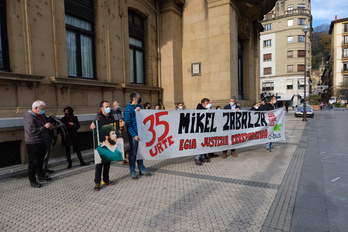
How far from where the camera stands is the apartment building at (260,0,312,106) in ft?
165

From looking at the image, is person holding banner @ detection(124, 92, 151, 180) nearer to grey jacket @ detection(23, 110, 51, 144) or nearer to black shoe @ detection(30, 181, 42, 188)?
grey jacket @ detection(23, 110, 51, 144)

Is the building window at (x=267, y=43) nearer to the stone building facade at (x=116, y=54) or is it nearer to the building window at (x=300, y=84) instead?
the building window at (x=300, y=84)

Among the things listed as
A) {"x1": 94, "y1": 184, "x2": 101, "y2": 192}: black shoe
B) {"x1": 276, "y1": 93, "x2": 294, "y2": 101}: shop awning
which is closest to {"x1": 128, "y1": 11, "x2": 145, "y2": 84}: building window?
{"x1": 94, "y1": 184, "x2": 101, "y2": 192}: black shoe

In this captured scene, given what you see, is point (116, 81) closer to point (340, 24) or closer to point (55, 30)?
point (55, 30)

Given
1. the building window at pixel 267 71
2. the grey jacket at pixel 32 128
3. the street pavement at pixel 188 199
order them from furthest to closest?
the building window at pixel 267 71, the grey jacket at pixel 32 128, the street pavement at pixel 188 199

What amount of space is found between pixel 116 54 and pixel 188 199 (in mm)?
7473

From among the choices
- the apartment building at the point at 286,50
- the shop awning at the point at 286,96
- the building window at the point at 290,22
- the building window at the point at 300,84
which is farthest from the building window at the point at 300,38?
the shop awning at the point at 286,96

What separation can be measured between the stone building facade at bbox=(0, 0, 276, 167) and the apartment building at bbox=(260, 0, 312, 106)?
39.3 meters

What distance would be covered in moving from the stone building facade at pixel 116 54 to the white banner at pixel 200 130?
3.49 m

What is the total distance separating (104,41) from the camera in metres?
9.34

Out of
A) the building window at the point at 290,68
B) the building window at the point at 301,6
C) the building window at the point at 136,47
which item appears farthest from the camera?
the building window at the point at 301,6

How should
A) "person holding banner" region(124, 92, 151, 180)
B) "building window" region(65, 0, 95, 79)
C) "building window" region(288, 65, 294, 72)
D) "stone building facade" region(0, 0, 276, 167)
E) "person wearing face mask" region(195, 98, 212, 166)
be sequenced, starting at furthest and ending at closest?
1. "building window" region(288, 65, 294, 72)
2. "building window" region(65, 0, 95, 79)
3. "person wearing face mask" region(195, 98, 212, 166)
4. "stone building facade" region(0, 0, 276, 167)
5. "person holding banner" region(124, 92, 151, 180)

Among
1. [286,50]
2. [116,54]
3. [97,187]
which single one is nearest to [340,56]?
[286,50]

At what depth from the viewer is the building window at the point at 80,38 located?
8.34m
